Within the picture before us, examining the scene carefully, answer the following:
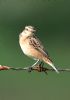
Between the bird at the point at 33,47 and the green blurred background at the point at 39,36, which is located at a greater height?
the green blurred background at the point at 39,36

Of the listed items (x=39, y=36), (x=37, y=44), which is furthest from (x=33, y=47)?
(x=39, y=36)

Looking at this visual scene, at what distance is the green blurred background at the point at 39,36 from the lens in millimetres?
15039

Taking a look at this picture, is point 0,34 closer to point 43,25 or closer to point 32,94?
point 43,25

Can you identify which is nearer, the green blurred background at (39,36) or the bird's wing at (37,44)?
the bird's wing at (37,44)

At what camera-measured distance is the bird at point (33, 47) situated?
10.7 m

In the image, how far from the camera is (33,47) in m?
11.0

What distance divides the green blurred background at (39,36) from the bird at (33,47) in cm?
278

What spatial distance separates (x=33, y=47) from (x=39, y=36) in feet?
24.9

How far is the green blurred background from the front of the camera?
15039mm

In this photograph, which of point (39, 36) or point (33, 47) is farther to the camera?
point (39, 36)

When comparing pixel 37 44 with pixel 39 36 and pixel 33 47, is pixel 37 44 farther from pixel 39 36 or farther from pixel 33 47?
pixel 39 36

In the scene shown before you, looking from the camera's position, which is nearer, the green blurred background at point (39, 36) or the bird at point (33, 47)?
the bird at point (33, 47)

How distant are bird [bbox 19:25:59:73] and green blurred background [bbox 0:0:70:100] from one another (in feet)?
9.11

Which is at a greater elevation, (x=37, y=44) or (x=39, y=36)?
(x=39, y=36)
